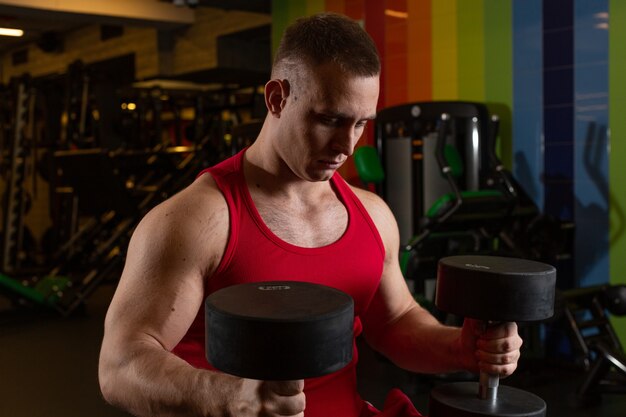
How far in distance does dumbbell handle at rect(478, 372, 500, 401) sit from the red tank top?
27 centimetres

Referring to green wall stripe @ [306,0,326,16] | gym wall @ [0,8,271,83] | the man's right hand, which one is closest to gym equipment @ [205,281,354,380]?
the man's right hand

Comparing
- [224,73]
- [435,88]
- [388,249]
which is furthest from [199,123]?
[388,249]

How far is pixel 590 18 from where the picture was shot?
3.74 m

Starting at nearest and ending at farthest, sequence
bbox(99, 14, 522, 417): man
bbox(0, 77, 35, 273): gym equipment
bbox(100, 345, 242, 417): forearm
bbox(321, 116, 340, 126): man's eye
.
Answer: bbox(100, 345, 242, 417): forearm → bbox(99, 14, 522, 417): man → bbox(321, 116, 340, 126): man's eye → bbox(0, 77, 35, 273): gym equipment

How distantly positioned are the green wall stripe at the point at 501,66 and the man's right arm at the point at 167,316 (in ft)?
10.3

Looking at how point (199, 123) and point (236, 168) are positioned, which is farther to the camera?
point (199, 123)

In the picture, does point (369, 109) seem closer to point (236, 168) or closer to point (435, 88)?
point (236, 168)

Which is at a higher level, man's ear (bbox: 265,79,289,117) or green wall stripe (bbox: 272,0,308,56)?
green wall stripe (bbox: 272,0,308,56)

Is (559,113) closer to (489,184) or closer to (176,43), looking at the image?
(489,184)

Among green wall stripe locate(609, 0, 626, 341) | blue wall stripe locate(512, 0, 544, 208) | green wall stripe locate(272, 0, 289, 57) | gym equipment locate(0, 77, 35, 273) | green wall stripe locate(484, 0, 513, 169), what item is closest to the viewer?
green wall stripe locate(609, 0, 626, 341)

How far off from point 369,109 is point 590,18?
9.66 feet

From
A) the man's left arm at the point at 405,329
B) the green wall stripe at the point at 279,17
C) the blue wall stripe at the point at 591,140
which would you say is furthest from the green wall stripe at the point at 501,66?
the man's left arm at the point at 405,329

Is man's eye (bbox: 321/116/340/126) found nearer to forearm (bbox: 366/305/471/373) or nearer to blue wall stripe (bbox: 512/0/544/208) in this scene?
forearm (bbox: 366/305/471/373)

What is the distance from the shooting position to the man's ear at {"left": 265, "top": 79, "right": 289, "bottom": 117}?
1305mm
